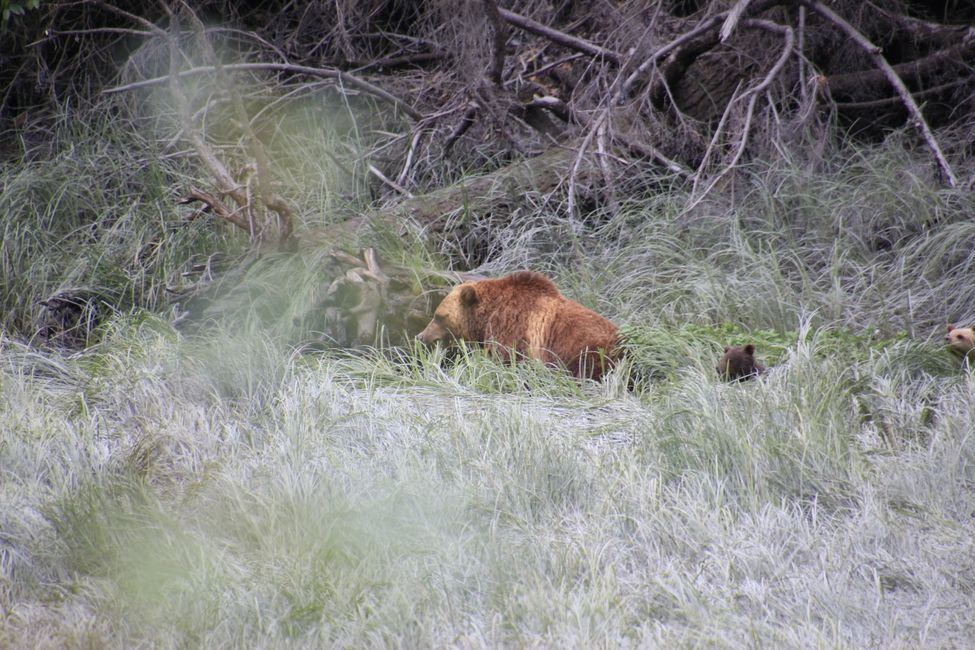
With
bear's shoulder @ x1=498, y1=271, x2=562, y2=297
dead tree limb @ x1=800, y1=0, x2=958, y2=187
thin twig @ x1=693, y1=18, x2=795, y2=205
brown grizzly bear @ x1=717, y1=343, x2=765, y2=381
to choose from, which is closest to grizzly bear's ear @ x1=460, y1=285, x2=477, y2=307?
bear's shoulder @ x1=498, y1=271, x2=562, y2=297

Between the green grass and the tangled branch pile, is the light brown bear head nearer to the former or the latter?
the green grass

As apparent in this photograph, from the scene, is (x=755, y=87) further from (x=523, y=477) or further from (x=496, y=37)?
(x=523, y=477)

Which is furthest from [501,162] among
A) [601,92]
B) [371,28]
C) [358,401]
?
[358,401]

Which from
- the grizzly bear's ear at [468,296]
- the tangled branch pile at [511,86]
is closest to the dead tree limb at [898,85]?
the tangled branch pile at [511,86]

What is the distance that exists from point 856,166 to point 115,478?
5.76 meters

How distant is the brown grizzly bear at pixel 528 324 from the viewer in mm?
5484

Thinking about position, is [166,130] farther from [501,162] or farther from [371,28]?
[501,162]

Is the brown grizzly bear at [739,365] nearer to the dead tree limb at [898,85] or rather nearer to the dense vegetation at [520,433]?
the dense vegetation at [520,433]

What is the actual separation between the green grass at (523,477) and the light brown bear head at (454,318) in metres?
0.11

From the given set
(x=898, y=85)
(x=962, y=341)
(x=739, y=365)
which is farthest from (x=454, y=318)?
(x=898, y=85)

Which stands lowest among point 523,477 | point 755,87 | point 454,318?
point 454,318

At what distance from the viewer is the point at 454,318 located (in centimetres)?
575

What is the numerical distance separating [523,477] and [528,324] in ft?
6.00

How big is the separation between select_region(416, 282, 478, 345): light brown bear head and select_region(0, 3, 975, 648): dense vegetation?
0.20m
